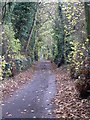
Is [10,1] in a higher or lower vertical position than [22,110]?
higher

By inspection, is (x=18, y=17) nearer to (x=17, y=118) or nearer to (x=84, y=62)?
(x=84, y=62)

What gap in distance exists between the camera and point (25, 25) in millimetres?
29047

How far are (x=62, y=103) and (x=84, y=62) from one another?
1844 mm

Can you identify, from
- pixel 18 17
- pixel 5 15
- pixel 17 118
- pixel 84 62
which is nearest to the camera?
pixel 17 118

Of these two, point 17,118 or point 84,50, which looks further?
point 84,50

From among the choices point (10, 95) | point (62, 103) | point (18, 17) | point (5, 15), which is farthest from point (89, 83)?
point (18, 17)

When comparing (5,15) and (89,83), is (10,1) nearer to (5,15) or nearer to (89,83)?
(5,15)

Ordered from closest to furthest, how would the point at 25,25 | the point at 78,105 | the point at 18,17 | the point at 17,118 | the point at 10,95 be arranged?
the point at 17,118 → the point at 78,105 → the point at 10,95 → the point at 18,17 → the point at 25,25

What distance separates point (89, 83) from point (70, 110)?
1.53 m

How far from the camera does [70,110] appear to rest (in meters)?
9.62

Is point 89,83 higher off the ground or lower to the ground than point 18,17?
lower

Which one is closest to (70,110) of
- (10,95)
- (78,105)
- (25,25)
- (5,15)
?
(78,105)

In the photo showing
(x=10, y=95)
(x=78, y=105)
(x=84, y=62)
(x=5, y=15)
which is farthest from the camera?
(x=5, y=15)

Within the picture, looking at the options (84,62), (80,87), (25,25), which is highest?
(25,25)
